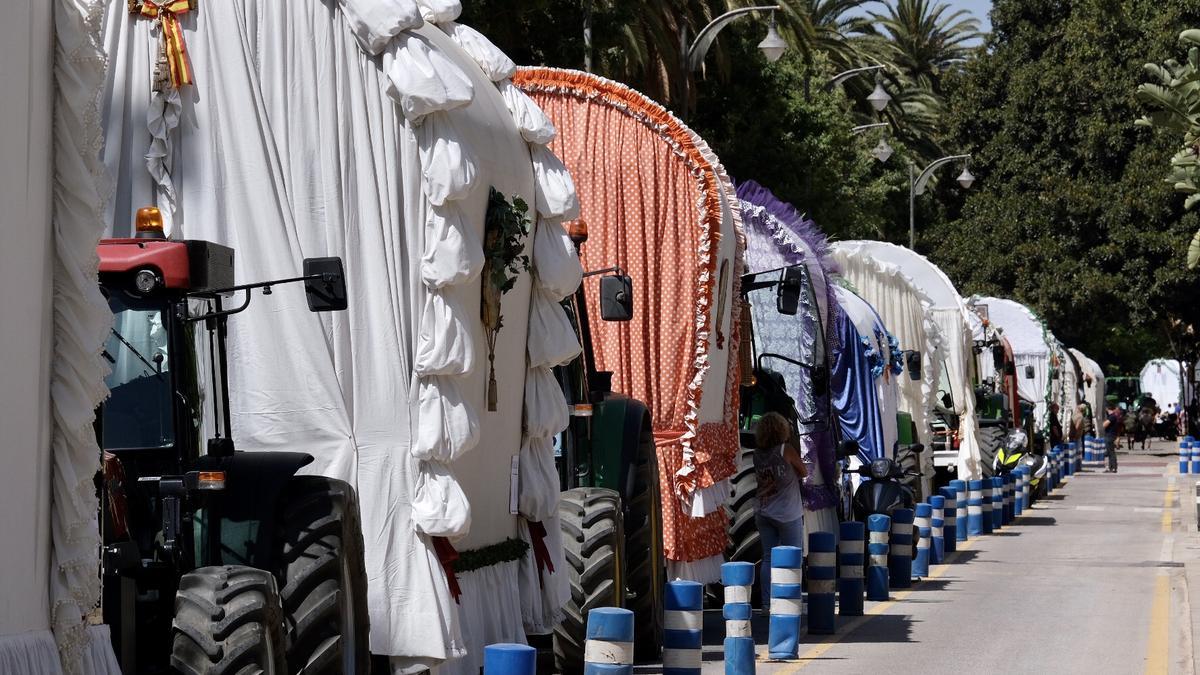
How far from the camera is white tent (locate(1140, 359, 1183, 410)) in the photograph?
9619 centimetres

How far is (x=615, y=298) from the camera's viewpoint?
44.2 feet

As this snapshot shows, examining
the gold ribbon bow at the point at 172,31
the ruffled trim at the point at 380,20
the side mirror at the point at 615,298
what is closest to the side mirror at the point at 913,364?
the side mirror at the point at 615,298

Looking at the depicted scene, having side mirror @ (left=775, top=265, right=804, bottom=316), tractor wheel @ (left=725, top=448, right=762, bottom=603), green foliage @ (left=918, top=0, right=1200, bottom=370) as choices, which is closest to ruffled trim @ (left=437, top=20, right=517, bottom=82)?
side mirror @ (left=775, top=265, right=804, bottom=316)

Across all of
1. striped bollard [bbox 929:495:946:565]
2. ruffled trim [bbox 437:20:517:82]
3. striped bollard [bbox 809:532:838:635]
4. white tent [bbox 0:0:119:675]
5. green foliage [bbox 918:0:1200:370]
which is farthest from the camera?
green foliage [bbox 918:0:1200:370]

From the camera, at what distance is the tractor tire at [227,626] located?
7.17 meters

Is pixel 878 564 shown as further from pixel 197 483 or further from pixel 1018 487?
pixel 1018 487

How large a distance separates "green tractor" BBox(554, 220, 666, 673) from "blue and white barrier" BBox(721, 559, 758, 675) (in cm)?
88

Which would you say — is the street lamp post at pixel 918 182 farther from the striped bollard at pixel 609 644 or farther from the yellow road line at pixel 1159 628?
the striped bollard at pixel 609 644

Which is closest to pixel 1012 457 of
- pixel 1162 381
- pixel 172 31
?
pixel 172 31

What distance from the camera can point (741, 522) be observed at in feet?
56.0

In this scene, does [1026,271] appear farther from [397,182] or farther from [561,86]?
[397,182]

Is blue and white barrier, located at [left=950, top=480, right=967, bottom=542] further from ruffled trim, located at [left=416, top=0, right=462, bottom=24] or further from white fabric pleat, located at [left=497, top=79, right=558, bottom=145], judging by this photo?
ruffled trim, located at [left=416, top=0, right=462, bottom=24]

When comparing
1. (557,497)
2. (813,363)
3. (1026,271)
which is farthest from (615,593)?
(1026,271)

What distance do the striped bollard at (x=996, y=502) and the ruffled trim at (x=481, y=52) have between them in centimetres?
1918
